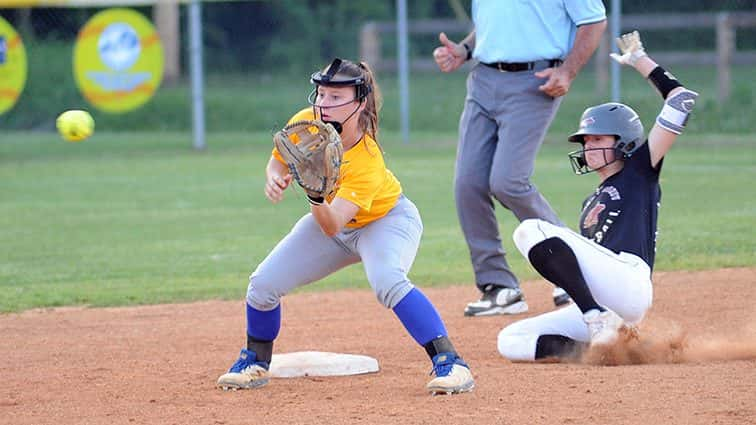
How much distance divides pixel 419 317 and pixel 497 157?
202 centimetres

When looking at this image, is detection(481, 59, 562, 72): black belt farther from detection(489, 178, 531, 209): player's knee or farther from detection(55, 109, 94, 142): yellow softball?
detection(55, 109, 94, 142): yellow softball

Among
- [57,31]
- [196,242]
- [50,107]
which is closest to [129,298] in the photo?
[196,242]

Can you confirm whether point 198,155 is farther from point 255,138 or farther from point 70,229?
point 70,229

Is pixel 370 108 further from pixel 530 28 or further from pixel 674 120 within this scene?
pixel 530 28

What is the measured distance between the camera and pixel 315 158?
4.35m

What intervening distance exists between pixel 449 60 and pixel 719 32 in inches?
511

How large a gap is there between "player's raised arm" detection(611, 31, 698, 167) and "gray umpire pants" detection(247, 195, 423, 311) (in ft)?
3.65

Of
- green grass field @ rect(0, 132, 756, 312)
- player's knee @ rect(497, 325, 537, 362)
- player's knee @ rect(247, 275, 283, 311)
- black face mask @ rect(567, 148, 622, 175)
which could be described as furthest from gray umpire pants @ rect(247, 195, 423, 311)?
green grass field @ rect(0, 132, 756, 312)

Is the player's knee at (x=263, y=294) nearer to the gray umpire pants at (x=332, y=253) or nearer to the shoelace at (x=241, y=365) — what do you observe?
the gray umpire pants at (x=332, y=253)

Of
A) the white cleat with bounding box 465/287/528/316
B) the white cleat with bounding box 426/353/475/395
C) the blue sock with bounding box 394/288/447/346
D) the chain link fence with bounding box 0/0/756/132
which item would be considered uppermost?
the blue sock with bounding box 394/288/447/346

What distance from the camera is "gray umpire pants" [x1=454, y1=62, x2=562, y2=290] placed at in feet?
21.0

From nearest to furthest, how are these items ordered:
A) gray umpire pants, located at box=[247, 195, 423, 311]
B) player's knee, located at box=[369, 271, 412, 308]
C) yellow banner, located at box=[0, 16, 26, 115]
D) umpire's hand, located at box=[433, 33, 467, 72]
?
player's knee, located at box=[369, 271, 412, 308] < gray umpire pants, located at box=[247, 195, 423, 311] < umpire's hand, located at box=[433, 33, 467, 72] < yellow banner, located at box=[0, 16, 26, 115]

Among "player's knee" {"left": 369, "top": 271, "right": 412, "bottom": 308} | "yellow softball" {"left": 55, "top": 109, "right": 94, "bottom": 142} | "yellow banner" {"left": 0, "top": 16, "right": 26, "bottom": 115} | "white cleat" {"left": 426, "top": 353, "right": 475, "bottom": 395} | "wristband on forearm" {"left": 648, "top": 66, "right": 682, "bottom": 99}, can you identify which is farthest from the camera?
"yellow banner" {"left": 0, "top": 16, "right": 26, "bottom": 115}

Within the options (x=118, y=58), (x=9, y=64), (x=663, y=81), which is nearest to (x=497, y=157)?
(x=663, y=81)
